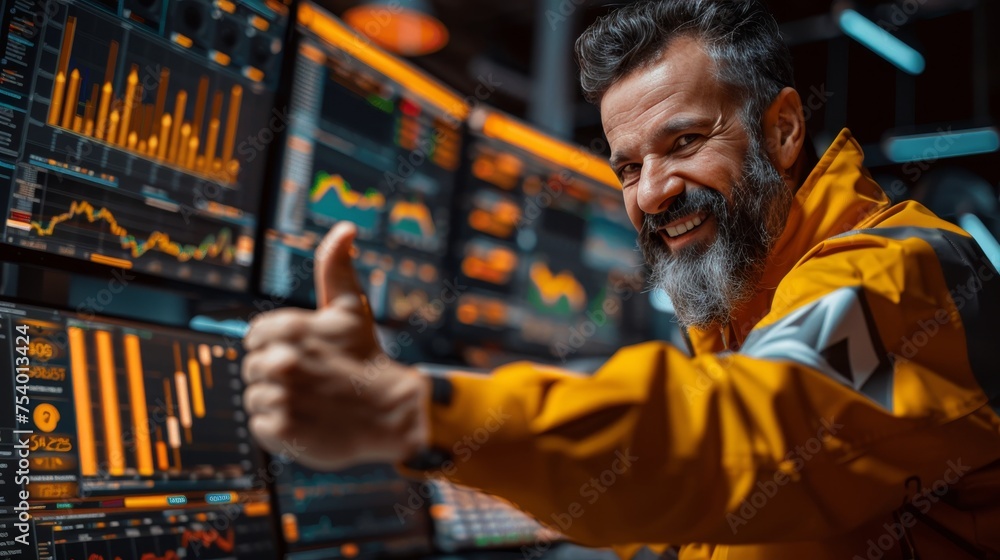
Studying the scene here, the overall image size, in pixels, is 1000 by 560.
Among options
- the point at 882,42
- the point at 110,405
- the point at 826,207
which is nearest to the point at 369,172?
the point at 110,405

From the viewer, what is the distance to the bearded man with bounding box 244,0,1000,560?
0.59 metres

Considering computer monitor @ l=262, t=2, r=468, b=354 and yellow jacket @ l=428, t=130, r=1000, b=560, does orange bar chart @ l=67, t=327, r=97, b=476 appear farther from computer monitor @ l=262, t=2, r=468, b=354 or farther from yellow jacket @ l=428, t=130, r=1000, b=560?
yellow jacket @ l=428, t=130, r=1000, b=560

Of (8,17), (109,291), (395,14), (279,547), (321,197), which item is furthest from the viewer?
(395,14)

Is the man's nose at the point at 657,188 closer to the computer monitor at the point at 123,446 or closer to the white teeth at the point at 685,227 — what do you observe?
the white teeth at the point at 685,227

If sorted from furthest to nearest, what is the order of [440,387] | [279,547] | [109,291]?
[279,547], [109,291], [440,387]

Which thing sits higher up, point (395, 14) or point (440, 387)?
point (395, 14)

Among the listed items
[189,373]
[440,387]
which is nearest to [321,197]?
[189,373]

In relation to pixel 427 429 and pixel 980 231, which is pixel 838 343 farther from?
pixel 980 231

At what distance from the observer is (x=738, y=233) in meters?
1.07

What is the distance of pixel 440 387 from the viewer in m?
0.60

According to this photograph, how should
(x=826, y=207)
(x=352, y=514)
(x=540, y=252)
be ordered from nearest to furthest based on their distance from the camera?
(x=826, y=207)
(x=352, y=514)
(x=540, y=252)

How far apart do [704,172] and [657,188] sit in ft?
0.21

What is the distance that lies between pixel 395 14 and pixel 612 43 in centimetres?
264

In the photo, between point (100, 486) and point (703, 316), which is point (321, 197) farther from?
A: point (703, 316)
